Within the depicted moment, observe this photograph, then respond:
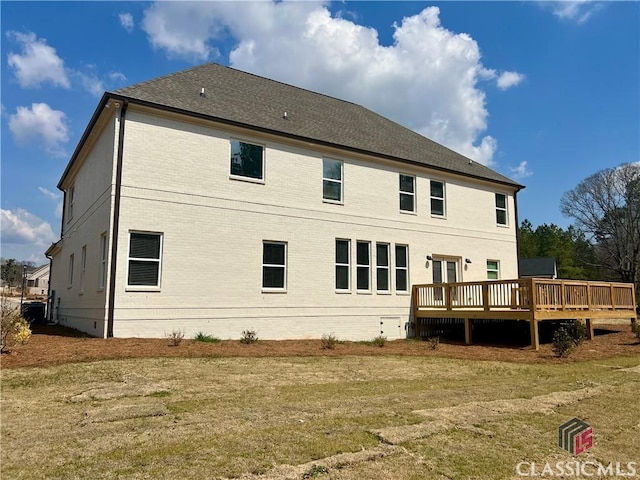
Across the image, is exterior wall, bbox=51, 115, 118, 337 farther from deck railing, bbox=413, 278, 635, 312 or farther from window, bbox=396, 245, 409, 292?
deck railing, bbox=413, 278, 635, 312

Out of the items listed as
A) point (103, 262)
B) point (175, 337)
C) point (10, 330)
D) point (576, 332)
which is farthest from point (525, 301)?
point (10, 330)

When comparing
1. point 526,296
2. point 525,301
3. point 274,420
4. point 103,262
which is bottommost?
point 274,420

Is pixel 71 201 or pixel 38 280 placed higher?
pixel 71 201

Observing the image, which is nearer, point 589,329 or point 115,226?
point 115,226

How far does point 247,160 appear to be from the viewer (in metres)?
14.9

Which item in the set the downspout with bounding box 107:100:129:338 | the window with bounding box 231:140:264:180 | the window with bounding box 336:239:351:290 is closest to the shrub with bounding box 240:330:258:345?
the downspout with bounding box 107:100:129:338

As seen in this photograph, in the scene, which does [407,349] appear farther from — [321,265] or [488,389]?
[488,389]

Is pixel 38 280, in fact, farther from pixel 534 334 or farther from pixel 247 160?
pixel 534 334

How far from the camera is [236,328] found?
1380 cm

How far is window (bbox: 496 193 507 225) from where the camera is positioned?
A: 21547 millimetres

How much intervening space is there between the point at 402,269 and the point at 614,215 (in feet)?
125

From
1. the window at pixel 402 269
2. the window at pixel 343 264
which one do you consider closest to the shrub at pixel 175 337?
the window at pixel 343 264

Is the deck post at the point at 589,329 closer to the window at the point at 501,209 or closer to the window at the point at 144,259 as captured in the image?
the window at the point at 501,209

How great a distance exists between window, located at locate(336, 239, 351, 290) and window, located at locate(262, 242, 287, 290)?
2173 millimetres
